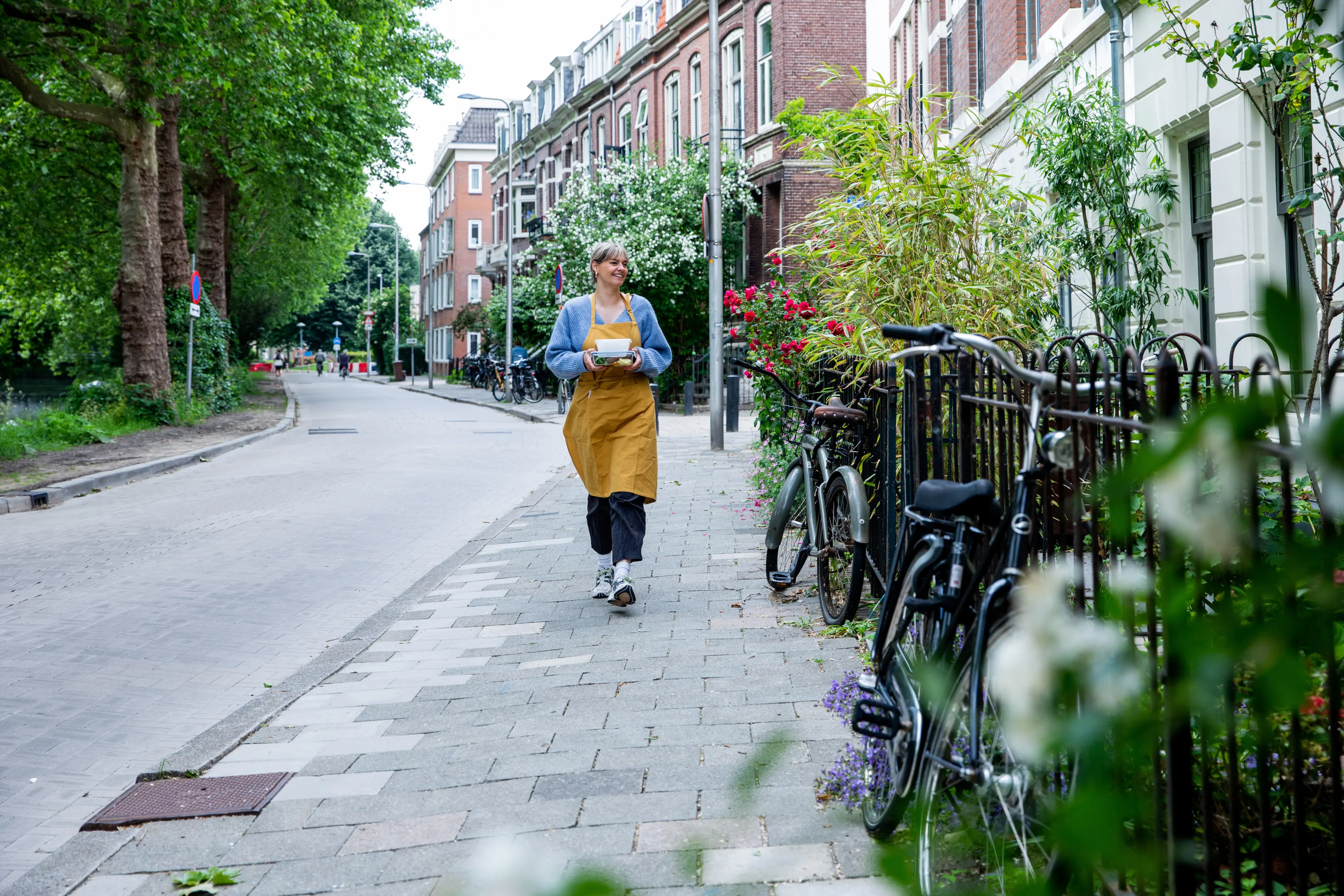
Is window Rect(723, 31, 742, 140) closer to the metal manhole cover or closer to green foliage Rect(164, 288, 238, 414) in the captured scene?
green foliage Rect(164, 288, 238, 414)

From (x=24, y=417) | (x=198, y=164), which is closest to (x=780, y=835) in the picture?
(x=24, y=417)

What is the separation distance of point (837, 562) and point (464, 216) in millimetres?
68517

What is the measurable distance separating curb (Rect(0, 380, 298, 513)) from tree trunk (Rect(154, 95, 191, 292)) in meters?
5.07

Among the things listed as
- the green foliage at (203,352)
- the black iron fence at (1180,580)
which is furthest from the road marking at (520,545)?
the green foliage at (203,352)

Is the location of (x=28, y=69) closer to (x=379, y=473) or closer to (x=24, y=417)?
(x=24, y=417)

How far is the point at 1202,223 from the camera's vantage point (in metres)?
10.6

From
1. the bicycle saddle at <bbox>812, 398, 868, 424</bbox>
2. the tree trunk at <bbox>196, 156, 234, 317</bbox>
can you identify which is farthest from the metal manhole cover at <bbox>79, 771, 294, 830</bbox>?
the tree trunk at <bbox>196, 156, 234, 317</bbox>

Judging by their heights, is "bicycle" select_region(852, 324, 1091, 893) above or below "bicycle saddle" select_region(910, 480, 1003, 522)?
below

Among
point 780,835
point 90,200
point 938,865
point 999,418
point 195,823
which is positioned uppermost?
point 90,200

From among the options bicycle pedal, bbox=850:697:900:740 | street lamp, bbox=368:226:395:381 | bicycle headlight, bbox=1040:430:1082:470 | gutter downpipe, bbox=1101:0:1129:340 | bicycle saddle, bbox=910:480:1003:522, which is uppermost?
street lamp, bbox=368:226:395:381

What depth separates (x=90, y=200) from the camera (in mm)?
29547

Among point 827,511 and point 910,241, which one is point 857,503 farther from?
point 910,241

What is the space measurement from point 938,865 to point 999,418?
2224 mm

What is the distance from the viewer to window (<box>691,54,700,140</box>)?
34.4 m
